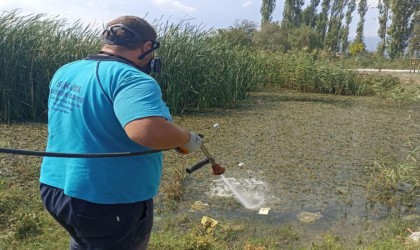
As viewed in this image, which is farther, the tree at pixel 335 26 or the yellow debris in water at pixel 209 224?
the tree at pixel 335 26

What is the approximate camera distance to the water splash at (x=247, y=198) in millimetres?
4566

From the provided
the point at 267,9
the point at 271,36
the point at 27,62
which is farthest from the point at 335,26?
the point at 27,62

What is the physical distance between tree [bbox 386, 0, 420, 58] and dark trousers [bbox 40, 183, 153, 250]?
1247 inches

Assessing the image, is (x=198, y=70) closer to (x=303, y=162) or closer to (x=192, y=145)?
(x=303, y=162)

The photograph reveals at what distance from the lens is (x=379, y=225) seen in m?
4.11

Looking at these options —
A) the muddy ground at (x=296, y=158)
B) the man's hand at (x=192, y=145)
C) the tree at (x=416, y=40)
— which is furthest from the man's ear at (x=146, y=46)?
the tree at (x=416, y=40)

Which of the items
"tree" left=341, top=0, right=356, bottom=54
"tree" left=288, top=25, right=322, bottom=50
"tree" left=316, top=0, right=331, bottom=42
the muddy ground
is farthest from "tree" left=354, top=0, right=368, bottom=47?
the muddy ground

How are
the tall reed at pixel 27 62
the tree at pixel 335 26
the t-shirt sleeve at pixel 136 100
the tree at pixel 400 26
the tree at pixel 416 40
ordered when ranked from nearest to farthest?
1. the t-shirt sleeve at pixel 136 100
2. the tall reed at pixel 27 62
3. the tree at pixel 416 40
4. the tree at pixel 400 26
5. the tree at pixel 335 26

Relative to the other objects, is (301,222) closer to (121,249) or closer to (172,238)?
(172,238)

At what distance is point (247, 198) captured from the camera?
15.7 feet

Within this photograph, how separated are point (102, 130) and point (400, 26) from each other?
107 ft

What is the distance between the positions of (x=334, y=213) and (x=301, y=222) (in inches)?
16.9

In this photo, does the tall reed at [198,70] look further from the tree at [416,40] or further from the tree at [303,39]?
the tree at [416,40]

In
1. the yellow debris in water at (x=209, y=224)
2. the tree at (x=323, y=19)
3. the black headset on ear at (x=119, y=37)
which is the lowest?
the yellow debris in water at (x=209, y=224)
